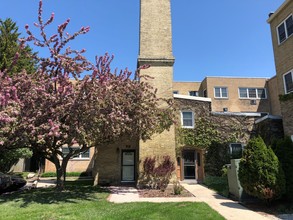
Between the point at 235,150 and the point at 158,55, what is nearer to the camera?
the point at 158,55

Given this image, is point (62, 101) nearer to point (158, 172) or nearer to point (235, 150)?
point (158, 172)

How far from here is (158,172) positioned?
13.5m

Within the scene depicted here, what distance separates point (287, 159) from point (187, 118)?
30.4ft

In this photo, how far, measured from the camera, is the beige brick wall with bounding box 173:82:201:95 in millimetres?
32688

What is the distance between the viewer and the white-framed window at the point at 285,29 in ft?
49.0

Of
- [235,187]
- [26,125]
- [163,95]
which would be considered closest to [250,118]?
[163,95]

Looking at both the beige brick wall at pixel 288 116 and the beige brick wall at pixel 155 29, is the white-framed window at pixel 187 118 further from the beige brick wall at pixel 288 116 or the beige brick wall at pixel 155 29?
the beige brick wall at pixel 288 116

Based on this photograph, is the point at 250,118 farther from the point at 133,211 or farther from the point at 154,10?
the point at 133,211

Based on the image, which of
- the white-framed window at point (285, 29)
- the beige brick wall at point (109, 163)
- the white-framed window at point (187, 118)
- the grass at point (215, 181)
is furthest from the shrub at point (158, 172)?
the white-framed window at point (285, 29)

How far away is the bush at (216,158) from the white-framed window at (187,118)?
2.12 m

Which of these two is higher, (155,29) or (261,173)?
(155,29)

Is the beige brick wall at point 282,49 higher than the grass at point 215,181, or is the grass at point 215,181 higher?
the beige brick wall at point 282,49

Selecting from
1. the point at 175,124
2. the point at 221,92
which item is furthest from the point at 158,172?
the point at 221,92

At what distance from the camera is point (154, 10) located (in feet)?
53.3
